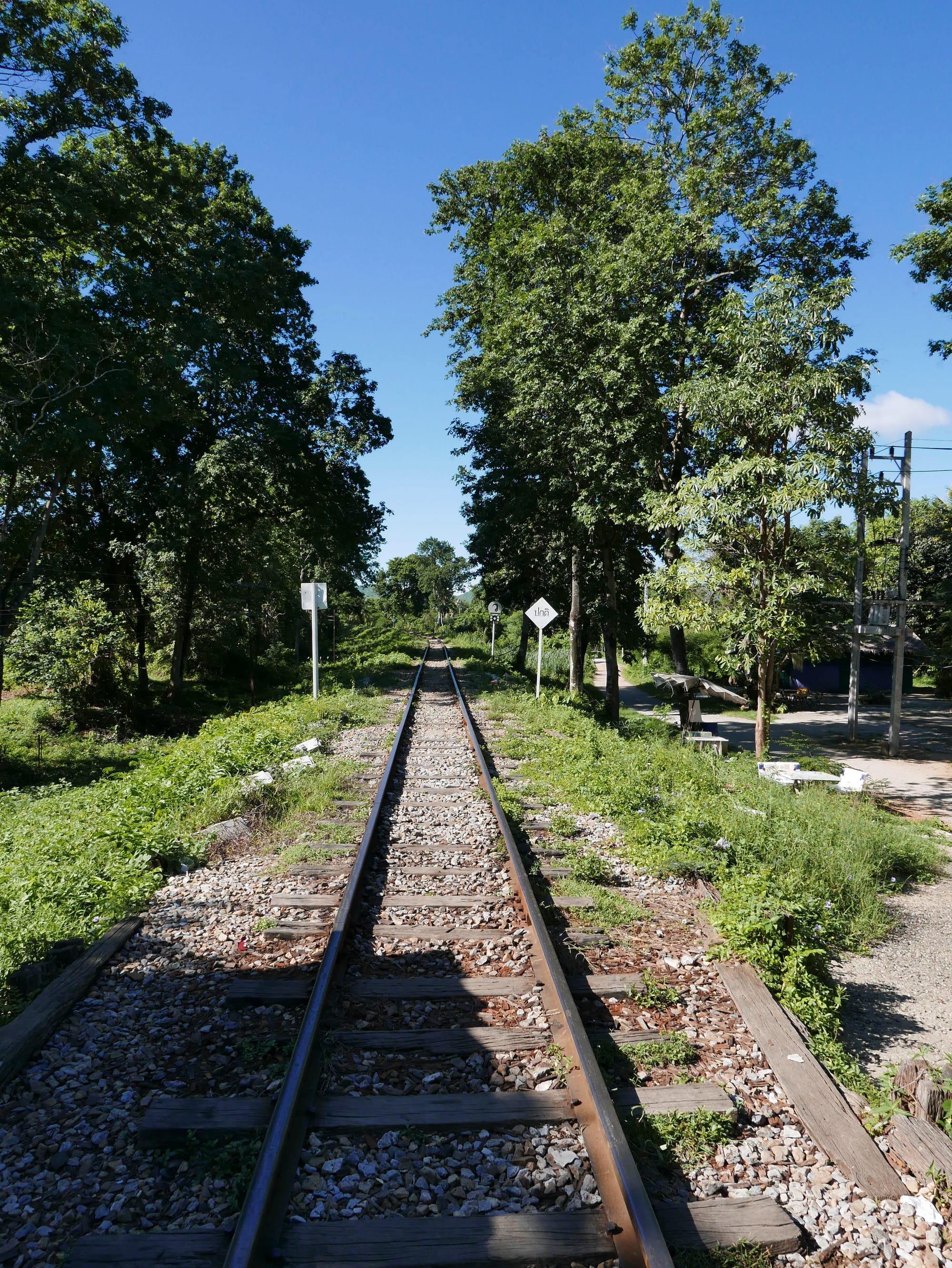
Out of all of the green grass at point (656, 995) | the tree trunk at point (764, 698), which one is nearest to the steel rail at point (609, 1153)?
the green grass at point (656, 995)

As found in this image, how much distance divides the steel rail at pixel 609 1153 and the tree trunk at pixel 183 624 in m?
19.3

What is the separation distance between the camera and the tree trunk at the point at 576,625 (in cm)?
1919

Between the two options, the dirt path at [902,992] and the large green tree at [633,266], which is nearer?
the dirt path at [902,992]

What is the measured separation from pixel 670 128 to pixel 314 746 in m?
16.2

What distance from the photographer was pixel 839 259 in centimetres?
1582

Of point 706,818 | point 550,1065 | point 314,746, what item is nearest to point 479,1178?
point 550,1065

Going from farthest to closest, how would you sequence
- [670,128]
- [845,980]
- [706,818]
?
[670,128]
[706,818]
[845,980]

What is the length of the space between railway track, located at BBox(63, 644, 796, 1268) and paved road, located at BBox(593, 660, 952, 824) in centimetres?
949

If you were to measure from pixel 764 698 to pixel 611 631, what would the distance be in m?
7.02

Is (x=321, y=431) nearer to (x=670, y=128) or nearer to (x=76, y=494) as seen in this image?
(x=76, y=494)

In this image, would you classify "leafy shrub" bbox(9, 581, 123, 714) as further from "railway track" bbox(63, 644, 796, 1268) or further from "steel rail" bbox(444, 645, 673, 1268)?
"steel rail" bbox(444, 645, 673, 1268)

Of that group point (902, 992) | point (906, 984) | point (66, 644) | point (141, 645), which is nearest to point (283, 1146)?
point (902, 992)

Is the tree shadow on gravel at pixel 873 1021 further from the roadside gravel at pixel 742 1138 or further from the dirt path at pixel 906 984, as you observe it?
the roadside gravel at pixel 742 1138

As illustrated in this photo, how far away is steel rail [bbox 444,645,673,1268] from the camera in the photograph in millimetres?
2412
